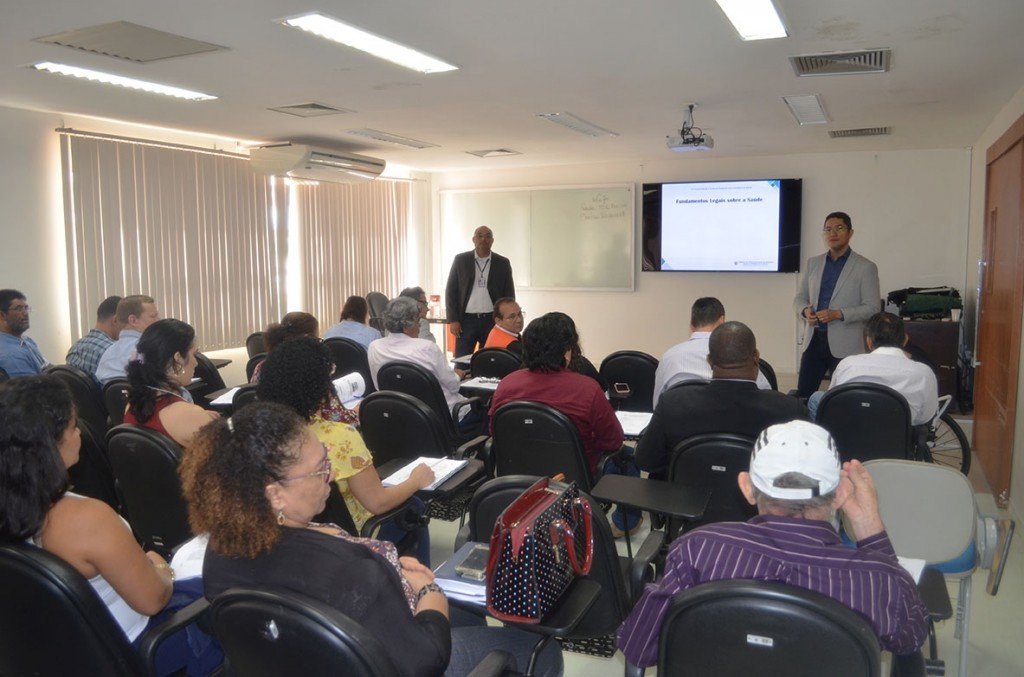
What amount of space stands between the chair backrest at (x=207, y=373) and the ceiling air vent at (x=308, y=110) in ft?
6.08

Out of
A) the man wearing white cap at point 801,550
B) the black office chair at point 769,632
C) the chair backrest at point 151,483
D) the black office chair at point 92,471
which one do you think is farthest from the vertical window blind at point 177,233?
the black office chair at point 769,632

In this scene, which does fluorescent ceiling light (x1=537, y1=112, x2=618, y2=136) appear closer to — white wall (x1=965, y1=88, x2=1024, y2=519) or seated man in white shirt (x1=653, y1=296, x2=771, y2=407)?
seated man in white shirt (x1=653, y1=296, x2=771, y2=407)

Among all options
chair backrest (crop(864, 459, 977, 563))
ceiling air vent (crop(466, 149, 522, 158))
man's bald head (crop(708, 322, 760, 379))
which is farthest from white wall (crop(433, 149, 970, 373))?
chair backrest (crop(864, 459, 977, 563))

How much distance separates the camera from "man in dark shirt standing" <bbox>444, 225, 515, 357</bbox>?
7391mm

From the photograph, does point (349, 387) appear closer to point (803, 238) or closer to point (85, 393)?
point (85, 393)

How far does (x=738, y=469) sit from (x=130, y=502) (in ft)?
7.06

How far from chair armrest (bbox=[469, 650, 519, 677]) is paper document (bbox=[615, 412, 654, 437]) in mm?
1821

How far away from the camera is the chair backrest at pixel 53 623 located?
1.47 metres

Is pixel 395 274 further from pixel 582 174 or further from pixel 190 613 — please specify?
pixel 190 613

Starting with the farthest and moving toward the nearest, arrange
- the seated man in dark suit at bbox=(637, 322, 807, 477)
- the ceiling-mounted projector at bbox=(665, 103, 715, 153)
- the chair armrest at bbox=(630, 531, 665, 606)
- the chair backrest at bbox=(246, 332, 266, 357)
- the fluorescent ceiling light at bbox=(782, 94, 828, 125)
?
the chair backrest at bbox=(246, 332, 266, 357) < the ceiling-mounted projector at bbox=(665, 103, 715, 153) < the fluorescent ceiling light at bbox=(782, 94, 828, 125) < the seated man in dark suit at bbox=(637, 322, 807, 477) < the chair armrest at bbox=(630, 531, 665, 606)

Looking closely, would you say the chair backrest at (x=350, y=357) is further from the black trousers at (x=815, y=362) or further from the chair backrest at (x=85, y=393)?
the black trousers at (x=815, y=362)

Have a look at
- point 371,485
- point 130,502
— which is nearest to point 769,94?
point 371,485

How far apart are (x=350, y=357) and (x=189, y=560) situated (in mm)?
3145

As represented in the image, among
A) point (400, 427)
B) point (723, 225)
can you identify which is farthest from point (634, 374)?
point (723, 225)
